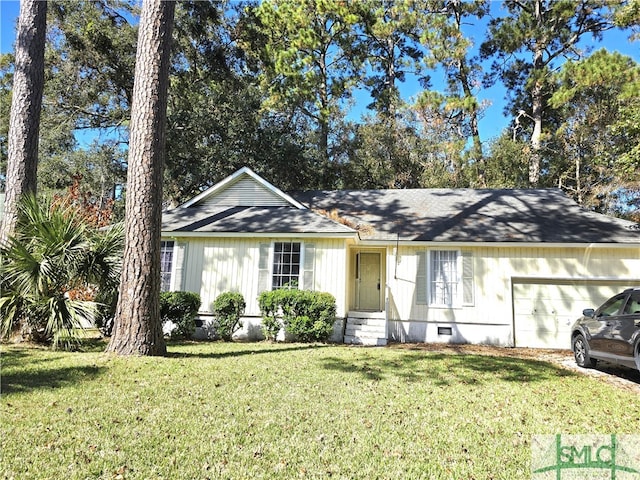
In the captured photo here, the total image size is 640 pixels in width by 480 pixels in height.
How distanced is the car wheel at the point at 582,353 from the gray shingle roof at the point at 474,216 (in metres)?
3.70

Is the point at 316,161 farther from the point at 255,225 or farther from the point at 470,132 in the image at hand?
the point at 255,225

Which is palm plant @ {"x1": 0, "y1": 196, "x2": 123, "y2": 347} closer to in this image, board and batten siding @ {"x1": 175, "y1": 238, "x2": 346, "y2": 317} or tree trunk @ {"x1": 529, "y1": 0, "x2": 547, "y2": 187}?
board and batten siding @ {"x1": 175, "y1": 238, "x2": 346, "y2": 317}

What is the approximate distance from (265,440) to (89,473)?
A: 1530 millimetres

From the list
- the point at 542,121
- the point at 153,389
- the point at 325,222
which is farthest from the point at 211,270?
the point at 542,121

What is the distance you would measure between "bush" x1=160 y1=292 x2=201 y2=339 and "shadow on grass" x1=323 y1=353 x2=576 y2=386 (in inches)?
192

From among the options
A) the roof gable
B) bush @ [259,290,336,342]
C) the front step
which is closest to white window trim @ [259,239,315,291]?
bush @ [259,290,336,342]

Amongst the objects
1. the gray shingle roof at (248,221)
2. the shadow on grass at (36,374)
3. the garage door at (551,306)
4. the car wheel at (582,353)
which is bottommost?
the shadow on grass at (36,374)

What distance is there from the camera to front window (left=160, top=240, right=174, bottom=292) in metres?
13.0

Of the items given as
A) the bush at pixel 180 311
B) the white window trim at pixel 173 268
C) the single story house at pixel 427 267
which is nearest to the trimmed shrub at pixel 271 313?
the single story house at pixel 427 267

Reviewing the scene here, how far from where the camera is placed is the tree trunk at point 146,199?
7734mm

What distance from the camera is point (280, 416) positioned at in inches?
190

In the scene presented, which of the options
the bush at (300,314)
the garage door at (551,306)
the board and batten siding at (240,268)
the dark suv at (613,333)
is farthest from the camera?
the board and batten siding at (240,268)

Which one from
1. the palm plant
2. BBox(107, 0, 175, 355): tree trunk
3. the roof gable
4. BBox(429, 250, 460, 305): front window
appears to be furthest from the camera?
the roof gable

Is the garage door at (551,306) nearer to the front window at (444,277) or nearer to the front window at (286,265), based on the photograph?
the front window at (444,277)
